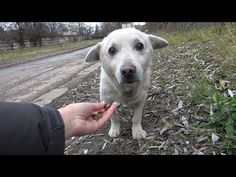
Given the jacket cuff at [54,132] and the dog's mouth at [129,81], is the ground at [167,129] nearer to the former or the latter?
the dog's mouth at [129,81]

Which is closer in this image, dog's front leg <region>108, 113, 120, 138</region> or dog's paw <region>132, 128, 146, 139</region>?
dog's paw <region>132, 128, 146, 139</region>

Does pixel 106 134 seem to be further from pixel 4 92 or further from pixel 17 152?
pixel 4 92

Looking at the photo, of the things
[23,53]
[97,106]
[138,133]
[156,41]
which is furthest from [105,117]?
[23,53]

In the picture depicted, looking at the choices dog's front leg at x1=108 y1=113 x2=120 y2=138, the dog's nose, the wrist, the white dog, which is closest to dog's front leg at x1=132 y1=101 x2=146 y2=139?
the white dog

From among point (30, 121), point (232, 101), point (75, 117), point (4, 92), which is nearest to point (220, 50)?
point (232, 101)

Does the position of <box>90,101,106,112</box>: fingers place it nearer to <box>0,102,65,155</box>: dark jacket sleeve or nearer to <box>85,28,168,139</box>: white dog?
<box>85,28,168,139</box>: white dog

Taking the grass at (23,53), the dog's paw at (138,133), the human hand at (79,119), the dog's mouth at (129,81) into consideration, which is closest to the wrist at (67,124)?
the human hand at (79,119)

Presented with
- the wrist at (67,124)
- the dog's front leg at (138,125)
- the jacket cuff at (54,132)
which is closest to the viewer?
the jacket cuff at (54,132)
